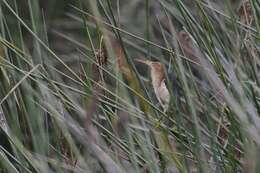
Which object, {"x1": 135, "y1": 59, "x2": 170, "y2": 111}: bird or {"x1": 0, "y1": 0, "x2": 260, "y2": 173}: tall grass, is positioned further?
{"x1": 135, "y1": 59, "x2": 170, "y2": 111}: bird

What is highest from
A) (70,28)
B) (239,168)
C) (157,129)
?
(157,129)

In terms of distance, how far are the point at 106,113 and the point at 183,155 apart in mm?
206

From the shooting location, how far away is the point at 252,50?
4.09 ft

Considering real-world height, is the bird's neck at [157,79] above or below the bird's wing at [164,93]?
above

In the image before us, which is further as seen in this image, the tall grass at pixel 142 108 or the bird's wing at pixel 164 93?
the bird's wing at pixel 164 93

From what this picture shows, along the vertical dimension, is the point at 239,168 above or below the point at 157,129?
below

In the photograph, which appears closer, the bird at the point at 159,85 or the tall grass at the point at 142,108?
the tall grass at the point at 142,108

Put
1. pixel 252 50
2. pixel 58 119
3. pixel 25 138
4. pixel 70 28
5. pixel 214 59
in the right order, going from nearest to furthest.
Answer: pixel 58 119, pixel 214 59, pixel 252 50, pixel 25 138, pixel 70 28

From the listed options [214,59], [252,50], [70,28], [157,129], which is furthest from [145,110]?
[70,28]

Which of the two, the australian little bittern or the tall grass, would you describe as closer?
the tall grass

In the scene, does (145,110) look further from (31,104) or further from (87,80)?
(31,104)

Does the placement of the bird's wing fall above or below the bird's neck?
below

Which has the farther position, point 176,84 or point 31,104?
point 176,84

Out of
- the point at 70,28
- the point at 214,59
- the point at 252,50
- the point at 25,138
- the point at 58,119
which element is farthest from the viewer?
the point at 70,28
